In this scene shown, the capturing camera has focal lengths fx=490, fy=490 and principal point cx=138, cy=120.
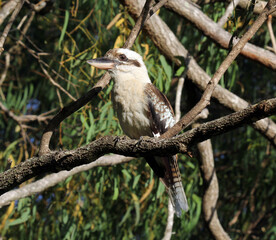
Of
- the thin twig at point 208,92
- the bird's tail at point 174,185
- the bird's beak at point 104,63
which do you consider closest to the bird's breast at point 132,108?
the bird's beak at point 104,63

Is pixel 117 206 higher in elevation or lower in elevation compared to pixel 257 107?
lower

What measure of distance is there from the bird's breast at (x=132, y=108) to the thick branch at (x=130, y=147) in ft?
2.25

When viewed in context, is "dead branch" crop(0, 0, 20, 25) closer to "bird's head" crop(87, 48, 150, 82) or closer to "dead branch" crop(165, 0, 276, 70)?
"bird's head" crop(87, 48, 150, 82)

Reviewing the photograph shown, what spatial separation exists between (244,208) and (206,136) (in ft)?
10.1

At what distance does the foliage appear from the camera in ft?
9.84

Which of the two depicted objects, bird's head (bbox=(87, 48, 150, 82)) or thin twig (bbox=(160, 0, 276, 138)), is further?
bird's head (bbox=(87, 48, 150, 82))

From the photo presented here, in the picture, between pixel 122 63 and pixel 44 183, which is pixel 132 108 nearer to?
pixel 122 63

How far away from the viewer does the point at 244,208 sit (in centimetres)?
423

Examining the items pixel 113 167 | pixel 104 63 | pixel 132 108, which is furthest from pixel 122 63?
pixel 113 167

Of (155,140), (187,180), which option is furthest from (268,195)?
(155,140)

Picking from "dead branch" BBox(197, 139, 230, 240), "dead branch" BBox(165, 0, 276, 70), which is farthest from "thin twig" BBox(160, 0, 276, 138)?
"dead branch" BBox(197, 139, 230, 240)

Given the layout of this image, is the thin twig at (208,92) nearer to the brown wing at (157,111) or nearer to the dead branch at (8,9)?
the brown wing at (157,111)

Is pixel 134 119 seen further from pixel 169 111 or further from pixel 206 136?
pixel 206 136

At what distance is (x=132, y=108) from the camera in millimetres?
2320
